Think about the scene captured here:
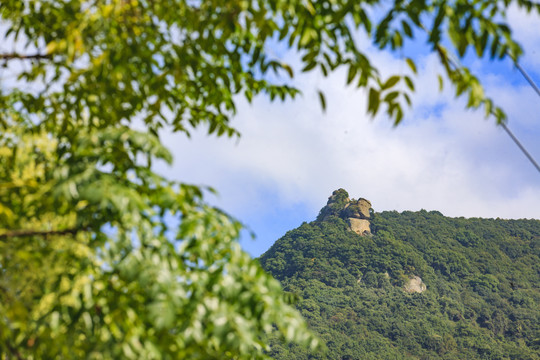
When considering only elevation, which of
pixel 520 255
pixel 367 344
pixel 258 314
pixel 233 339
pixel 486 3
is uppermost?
pixel 520 255

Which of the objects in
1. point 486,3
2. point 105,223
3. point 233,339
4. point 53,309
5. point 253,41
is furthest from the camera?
point 253,41

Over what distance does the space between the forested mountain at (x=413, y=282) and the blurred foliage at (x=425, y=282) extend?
0.17m

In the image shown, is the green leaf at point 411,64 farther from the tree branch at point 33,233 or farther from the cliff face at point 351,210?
the cliff face at point 351,210

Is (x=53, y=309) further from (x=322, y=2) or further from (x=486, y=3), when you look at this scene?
(x=486, y=3)

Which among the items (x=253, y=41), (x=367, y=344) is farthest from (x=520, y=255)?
(x=253, y=41)

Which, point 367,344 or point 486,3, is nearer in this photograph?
point 486,3

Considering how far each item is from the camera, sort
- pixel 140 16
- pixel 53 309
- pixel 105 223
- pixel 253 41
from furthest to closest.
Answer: pixel 253 41
pixel 140 16
pixel 105 223
pixel 53 309

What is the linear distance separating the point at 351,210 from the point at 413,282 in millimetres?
18978

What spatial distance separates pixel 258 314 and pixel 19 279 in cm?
88

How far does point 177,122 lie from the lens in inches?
117

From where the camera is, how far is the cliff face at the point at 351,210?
3871 inches

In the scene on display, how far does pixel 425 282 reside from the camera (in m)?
87.8

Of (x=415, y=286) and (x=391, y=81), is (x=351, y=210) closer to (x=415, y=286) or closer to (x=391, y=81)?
(x=415, y=286)

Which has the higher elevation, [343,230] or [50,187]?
[343,230]
